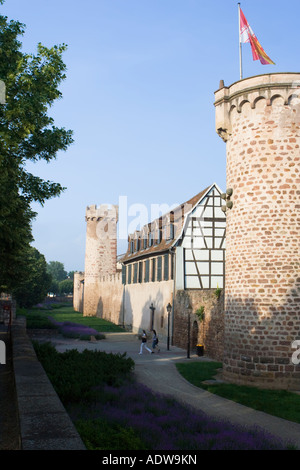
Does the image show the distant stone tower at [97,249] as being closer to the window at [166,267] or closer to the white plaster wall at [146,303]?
the white plaster wall at [146,303]

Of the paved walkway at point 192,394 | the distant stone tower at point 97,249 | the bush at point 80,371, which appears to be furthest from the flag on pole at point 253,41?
the distant stone tower at point 97,249

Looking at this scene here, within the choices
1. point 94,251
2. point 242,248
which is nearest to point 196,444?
point 242,248

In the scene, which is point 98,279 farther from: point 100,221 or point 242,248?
point 242,248

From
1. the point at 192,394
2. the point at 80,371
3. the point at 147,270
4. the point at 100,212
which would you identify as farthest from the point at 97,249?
the point at 80,371

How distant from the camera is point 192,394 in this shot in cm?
1496

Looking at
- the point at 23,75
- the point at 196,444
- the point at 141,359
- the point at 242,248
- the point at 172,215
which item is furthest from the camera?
the point at 172,215

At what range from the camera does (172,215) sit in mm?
32219

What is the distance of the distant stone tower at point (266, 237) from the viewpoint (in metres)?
15.5

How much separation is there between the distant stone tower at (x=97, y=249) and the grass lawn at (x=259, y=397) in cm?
4050

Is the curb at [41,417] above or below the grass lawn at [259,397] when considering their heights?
above

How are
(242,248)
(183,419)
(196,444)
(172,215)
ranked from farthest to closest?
(172,215), (242,248), (183,419), (196,444)

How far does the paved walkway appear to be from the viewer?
1109cm
